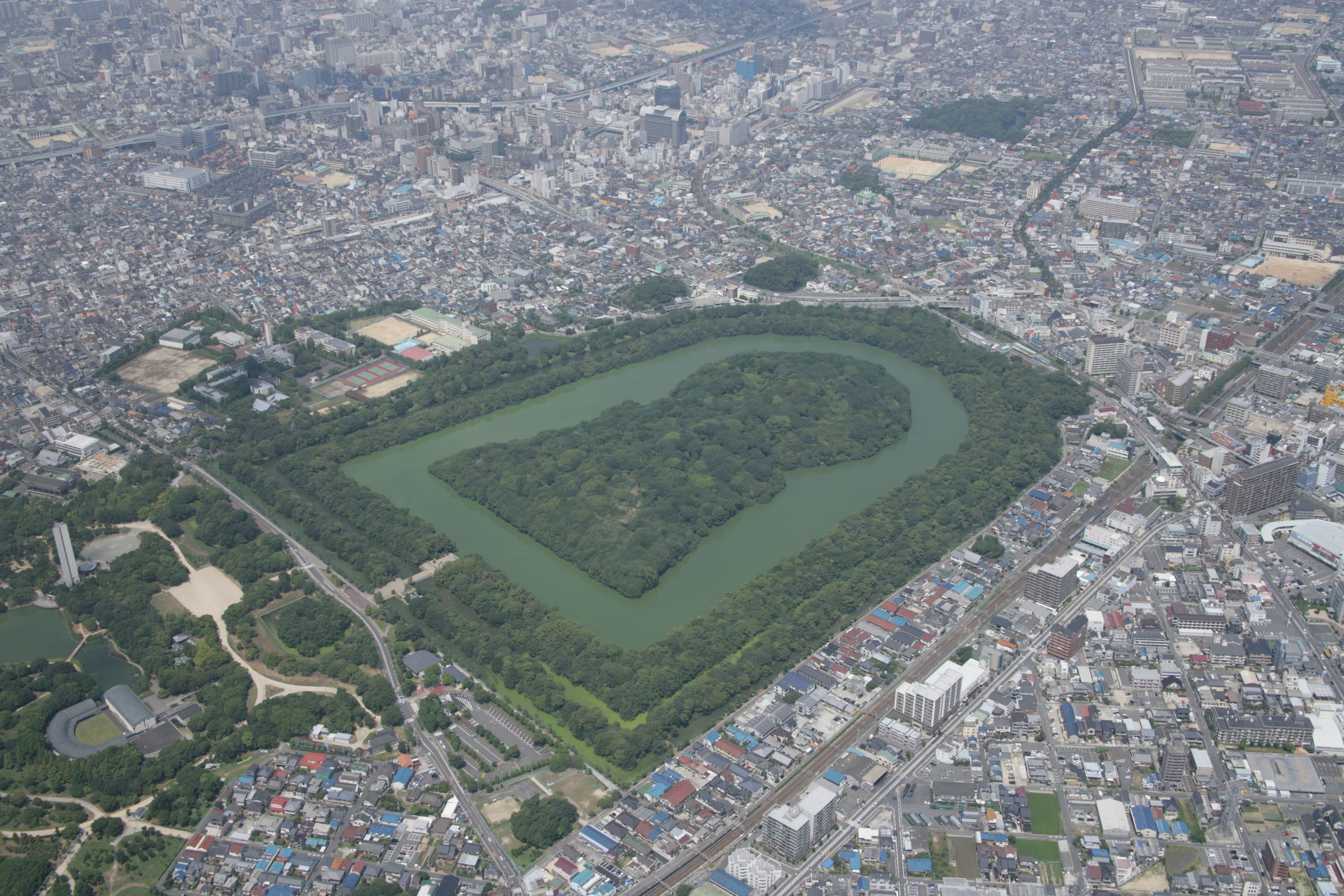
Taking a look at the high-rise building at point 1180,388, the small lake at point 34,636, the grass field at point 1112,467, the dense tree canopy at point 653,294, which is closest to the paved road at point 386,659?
the small lake at point 34,636

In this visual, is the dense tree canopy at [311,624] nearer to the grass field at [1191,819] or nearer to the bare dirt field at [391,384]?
the bare dirt field at [391,384]

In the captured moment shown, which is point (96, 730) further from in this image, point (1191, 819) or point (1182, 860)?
point (1191, 819)

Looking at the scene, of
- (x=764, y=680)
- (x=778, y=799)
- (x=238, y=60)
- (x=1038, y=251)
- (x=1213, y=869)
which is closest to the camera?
(x=1213, y=869)

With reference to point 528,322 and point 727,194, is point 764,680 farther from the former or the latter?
point 727,194

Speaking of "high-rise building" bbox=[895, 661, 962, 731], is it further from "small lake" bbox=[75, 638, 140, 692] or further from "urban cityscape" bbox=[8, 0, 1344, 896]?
"small lake" bbox=[75, 638, 140, 692]

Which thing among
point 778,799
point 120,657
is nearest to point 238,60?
point 120,657

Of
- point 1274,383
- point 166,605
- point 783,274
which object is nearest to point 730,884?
point 166,605

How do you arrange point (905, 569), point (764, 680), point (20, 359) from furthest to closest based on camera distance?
point (20, 359), point (905, 569), point (764, 680)
